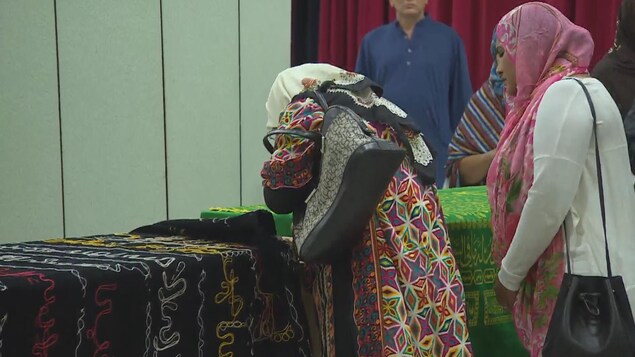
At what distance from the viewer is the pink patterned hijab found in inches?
63.6

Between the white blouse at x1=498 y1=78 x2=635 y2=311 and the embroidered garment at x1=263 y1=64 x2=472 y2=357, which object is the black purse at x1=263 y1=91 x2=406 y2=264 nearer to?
the embroidered garment at x1=263 y1=64 x2=472 y2=357

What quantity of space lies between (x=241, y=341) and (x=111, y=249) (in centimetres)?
33

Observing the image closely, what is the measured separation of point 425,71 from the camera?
12.1ft

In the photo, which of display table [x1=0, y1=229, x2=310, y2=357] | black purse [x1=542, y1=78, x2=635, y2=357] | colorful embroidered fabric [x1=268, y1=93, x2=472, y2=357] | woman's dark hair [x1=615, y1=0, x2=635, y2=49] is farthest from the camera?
woman's dark hair [x1=615, y1=0, x2=635, y2=49]

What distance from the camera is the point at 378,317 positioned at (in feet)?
5.26

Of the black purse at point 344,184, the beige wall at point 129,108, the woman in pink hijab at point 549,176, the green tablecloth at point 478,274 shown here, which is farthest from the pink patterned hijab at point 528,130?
the beige wall at point 129,108

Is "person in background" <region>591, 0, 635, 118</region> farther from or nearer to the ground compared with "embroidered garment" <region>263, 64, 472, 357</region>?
farther from the ground

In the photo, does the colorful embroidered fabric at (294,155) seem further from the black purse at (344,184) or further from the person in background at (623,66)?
the person in background at (623,66)

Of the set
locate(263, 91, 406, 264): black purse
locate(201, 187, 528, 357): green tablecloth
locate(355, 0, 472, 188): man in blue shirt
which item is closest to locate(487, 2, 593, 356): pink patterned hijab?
locate(263, 91, 406, 264): black purse

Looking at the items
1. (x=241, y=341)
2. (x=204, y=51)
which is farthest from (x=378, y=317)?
(x=204, y=51)

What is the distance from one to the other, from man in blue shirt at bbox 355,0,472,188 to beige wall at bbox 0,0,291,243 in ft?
2.09

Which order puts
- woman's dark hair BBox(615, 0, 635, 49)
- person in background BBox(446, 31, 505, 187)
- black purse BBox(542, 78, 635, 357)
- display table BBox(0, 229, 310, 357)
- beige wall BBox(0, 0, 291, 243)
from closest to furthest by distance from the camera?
1. display table BBox(0, 229, 310, 357)
2. black purse BBox(542, 78, 635, 357)
3. woman's dark hair BBox(615, 0, 635, 49)
4. person in background BBox(446, 31, 505, 187)
5. beige wall BBox(0, 0, 291, 243)

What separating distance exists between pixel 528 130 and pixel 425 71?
2102mm

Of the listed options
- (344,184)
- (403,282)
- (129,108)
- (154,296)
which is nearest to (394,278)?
(403,282)
